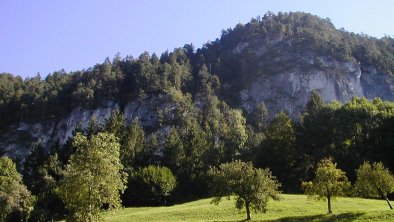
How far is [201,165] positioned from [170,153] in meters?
8.81

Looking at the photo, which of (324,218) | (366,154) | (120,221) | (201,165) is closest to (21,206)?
(120,221)

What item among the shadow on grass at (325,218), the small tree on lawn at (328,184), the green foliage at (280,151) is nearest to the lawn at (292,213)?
the shadow on grass at (325,218)

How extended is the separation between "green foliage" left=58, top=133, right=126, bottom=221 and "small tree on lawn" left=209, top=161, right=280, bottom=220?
2001 cm

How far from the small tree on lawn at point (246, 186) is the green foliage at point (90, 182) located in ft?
65.6

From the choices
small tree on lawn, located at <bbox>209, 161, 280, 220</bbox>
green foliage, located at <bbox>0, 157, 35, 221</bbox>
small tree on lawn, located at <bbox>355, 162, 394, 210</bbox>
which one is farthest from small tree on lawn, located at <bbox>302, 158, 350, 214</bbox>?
green foliage, located at <bbox>0, 157, 35, 221</bbox>

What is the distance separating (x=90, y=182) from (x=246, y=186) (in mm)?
23643

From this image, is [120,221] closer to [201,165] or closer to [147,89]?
[201,165]

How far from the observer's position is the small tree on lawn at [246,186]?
59062mm

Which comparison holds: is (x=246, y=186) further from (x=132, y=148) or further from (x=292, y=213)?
(x=132, y=148)

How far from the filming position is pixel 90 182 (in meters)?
43.2

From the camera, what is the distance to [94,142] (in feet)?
147

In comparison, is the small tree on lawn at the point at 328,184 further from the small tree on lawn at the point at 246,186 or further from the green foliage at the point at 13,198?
the green foliage at the point at 13,198

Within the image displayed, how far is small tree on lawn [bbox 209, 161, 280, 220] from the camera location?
59062mm

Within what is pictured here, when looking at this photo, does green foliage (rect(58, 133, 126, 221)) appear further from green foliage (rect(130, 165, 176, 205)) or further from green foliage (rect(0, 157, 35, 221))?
green foliage (rect(130, 165, 176, 205))
